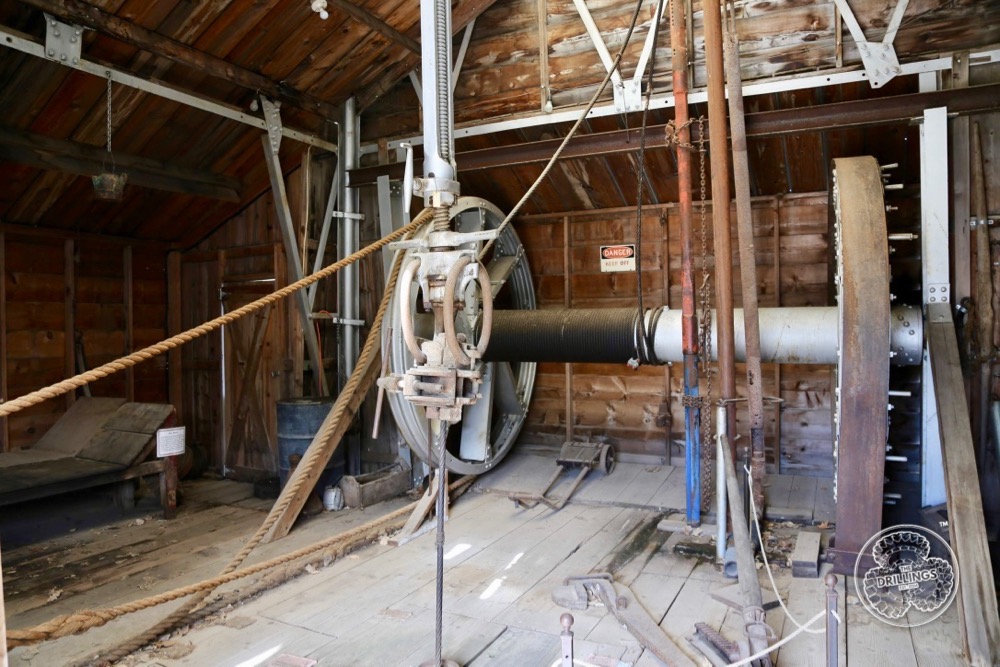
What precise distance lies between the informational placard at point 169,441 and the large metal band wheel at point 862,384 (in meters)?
4.13

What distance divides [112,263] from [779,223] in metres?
5.44

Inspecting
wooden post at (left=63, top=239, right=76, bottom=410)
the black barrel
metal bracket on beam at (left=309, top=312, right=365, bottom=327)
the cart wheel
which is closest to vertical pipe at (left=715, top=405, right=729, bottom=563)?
the cart wheel

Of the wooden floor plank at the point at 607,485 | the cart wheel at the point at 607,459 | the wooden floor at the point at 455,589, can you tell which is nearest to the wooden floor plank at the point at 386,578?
the wooden floor at the point at 455,589

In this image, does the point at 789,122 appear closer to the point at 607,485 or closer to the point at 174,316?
the point at 607,485

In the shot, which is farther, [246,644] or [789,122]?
[789,122]

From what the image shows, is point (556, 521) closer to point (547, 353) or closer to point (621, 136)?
point (547, 353)

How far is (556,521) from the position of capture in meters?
4.29

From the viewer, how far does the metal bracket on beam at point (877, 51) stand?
3912 millimetres

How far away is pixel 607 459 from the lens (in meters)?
5.25

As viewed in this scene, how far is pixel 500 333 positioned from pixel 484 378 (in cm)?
56

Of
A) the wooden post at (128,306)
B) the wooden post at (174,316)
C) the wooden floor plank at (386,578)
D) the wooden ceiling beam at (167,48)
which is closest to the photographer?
the wooden floor plank at (386,578)

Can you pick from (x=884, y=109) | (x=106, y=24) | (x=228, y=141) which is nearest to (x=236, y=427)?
(x=228, y=141)

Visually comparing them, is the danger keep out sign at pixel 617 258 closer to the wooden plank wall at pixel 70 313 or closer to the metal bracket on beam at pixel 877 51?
the metal bracket on beam at pixel 877 51

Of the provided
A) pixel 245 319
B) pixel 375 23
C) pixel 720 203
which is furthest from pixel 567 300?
pixel 245 319
